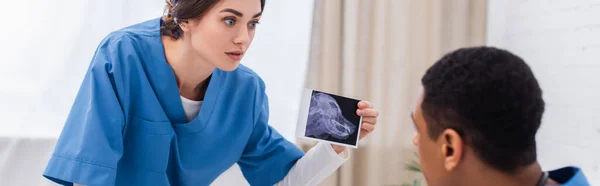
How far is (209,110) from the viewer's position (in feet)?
4.97

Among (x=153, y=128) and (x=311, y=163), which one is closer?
(x=153, y=128)

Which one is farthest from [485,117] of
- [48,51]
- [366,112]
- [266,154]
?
[48,51]

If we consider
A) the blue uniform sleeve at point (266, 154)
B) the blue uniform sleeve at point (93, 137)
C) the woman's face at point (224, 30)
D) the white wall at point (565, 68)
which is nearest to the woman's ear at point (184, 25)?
the woman's face at point (224, 30)

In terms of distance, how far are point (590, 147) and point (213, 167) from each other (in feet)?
3.57

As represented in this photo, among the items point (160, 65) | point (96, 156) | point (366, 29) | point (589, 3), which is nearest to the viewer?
point (96, 156)

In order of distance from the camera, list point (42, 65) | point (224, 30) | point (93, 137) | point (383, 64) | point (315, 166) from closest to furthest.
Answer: point (93, 137) → point (224, 30) → point (315, 166) → point (42, 65) → point (383, 64)

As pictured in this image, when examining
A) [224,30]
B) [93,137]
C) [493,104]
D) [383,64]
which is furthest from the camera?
[383,64]

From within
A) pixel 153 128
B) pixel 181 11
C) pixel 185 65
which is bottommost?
pixel 153 128

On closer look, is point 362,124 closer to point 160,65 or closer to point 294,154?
point 294,154

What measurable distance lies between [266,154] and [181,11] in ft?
1.57

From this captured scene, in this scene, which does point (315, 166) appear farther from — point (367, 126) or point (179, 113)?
point (179, 113)

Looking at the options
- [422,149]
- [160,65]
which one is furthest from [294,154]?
[422,149]

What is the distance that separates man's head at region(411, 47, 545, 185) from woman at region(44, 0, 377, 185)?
0.63 m

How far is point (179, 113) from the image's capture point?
1.48 meters
